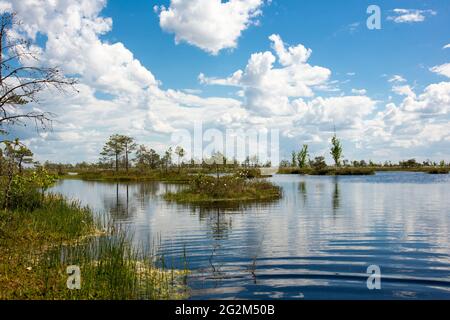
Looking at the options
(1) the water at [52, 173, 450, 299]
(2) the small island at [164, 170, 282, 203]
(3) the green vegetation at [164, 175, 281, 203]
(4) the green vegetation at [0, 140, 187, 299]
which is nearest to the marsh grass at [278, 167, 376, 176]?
(3) the green vegetation at [164, 175, 281, 203]

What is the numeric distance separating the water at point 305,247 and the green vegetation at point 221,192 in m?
7.38

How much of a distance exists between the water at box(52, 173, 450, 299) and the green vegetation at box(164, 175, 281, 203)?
7.38 meters

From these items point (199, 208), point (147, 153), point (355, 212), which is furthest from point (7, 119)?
point (147, 153)

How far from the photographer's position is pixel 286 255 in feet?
52.3

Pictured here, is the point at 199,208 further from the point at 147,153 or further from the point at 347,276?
the point at 147,153

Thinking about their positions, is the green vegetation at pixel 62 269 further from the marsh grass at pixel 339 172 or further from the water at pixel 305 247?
the marsh grass at pixel 339 172

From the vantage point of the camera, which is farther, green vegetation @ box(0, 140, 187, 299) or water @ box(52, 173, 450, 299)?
water @ box(52, 173, 450, 299)

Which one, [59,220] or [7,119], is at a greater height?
[7,119]

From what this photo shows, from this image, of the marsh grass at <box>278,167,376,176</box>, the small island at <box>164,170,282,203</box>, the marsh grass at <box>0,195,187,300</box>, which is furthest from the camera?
the marsh grass at <box>278,167,376,176</box>

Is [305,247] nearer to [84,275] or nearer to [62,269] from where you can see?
[84,275]

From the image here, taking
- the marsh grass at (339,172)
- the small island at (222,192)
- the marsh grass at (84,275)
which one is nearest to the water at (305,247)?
the marsh grass at (84,275)

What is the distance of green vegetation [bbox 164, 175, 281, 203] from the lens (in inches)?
1588

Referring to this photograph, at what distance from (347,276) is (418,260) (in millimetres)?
3881

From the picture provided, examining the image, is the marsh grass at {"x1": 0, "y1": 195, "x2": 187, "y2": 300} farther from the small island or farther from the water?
the small island
